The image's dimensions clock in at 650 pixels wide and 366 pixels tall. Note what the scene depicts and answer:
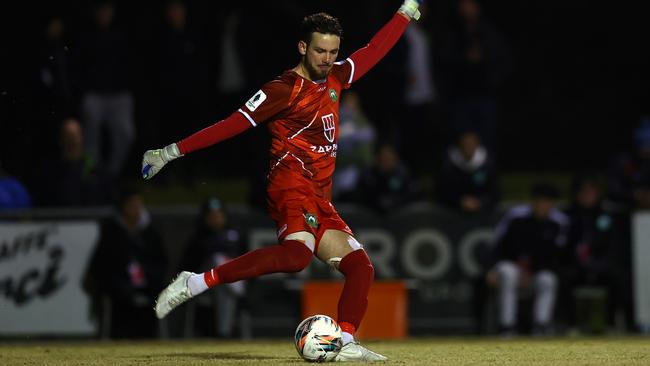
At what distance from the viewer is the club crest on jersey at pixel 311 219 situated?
376 inches

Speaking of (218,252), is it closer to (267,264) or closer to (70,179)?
(70,179)

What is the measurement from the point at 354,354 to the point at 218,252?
502 cm

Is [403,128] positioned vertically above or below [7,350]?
above

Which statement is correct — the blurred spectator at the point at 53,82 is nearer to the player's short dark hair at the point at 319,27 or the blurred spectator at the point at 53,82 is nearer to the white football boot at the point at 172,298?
the white football boot at the point at 172,298

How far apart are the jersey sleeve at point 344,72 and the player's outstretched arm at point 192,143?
83 cm

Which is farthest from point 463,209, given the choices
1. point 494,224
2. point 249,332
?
point 249,332

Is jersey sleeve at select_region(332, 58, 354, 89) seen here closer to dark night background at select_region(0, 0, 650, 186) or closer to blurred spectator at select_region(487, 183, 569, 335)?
blurred spectator at select_region(487, 183, 569, 335)

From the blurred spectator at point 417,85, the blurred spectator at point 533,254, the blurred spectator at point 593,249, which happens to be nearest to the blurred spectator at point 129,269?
the blurred spectator at point 533,254

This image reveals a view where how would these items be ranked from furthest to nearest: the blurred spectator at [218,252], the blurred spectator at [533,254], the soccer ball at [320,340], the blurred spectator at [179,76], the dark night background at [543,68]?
the dark night background at [543,68], the blurred spectator at [179,76], the blurred spectator at [533,254], the blurred spectator at [218,252], the soccer ball at [320,340]

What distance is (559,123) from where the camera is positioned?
1845 centimetres

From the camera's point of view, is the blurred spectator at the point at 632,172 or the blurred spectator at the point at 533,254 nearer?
the blurred spectator at the point at 533,254

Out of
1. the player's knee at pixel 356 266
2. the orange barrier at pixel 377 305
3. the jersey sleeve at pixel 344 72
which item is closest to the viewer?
the player's knee at pixel 356 266

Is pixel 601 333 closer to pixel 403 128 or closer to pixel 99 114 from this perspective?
pixel 403 128

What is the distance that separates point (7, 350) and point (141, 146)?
536 cm
